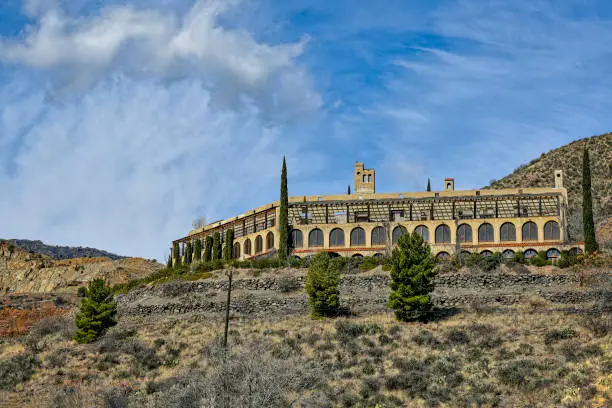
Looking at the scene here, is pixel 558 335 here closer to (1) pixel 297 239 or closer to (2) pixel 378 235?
(2) pixel 378 235

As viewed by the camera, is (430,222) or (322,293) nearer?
(322,293)

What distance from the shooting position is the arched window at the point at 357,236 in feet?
263

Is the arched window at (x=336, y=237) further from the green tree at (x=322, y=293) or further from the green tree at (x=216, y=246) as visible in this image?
the green tree at (x=322, y=293)

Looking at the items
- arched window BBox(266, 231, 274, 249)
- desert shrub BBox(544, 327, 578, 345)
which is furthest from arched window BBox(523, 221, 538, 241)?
desert shrub BBox(544, 327, 578, 345)

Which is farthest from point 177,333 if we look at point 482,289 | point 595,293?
point 595,293

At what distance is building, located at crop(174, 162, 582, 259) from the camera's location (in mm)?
77562

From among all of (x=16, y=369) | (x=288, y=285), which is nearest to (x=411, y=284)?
(x=288, y=285)

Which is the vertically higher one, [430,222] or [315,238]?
[430,222]

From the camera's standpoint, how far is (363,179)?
284 feet

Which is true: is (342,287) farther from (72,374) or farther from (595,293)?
(72,374)

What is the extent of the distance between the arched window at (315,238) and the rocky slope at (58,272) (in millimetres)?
28252

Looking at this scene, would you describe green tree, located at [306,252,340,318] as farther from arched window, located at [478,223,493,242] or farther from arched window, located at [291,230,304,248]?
arched window, located at [478,223,493,242]

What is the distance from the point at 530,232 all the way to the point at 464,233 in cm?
620

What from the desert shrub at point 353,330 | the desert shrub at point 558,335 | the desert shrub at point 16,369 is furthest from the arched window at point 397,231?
the desert shrub at point 16,369
